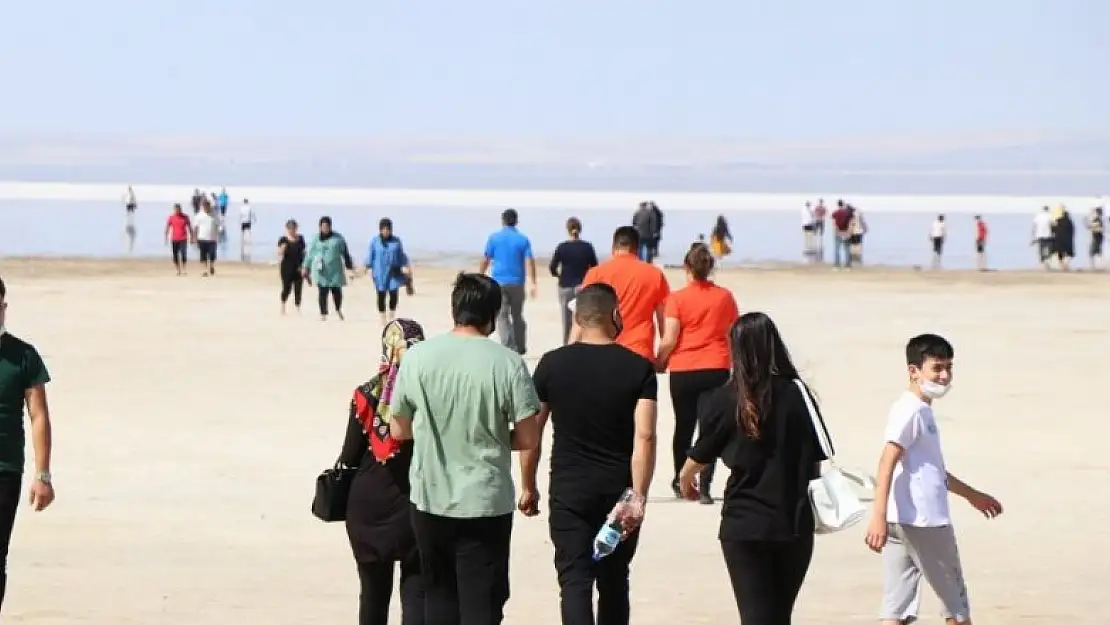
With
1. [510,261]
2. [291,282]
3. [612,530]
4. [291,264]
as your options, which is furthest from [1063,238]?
[612,530]

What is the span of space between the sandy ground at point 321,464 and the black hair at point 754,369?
2.26 m

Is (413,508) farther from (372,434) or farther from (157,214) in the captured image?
(157,214)

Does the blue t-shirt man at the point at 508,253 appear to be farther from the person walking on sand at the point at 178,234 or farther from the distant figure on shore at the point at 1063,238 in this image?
the distant figure on shore at the point at 1063,238

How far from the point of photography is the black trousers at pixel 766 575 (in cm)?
698

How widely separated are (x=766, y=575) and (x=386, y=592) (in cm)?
149

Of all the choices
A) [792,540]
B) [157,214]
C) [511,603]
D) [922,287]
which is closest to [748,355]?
[792,540]

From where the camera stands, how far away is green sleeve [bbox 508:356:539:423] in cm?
693

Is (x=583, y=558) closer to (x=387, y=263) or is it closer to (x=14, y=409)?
(x=14, y=409)

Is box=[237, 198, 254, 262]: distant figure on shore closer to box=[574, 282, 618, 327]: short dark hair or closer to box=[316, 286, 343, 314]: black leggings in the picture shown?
box=[316, 286, 343, 314]: black leggings

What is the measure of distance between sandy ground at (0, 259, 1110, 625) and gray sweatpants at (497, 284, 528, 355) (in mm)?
1401

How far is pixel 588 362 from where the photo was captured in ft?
24.2

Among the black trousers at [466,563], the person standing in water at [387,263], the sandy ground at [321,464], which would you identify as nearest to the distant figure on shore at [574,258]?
the sandy ground at [321,464]

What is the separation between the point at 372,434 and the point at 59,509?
4.98m

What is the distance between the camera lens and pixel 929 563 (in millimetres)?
7410
